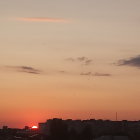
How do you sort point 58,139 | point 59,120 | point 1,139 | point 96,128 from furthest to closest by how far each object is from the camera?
point 96,128 < point 59,120 < point 58,139 < point 1,139

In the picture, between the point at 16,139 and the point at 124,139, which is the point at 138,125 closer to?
the point at 124,139

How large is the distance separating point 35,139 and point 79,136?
29.7 m

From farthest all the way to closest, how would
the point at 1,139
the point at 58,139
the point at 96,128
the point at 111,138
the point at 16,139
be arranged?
1. the point at 96,128
2. the point at 58,139
3. the point at 1,139
4. the point at 111,138
5. the point at 16,139

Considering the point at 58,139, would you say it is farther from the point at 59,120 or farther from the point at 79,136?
the point at 59,120

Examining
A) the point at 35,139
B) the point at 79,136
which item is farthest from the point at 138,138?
the point at 35,139

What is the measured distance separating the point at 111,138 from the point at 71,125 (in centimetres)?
6539

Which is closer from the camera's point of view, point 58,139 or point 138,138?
point 58,139

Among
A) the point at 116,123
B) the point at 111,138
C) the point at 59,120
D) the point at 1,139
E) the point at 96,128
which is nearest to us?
the point at 111,138

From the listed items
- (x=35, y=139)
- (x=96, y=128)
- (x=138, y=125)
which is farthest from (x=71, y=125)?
(x=35, y=139)

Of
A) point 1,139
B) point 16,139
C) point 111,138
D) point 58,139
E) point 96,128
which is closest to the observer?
point 16,139

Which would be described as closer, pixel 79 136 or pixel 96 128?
pixel 79 136

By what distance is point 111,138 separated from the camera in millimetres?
93812

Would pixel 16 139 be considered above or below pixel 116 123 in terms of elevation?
below

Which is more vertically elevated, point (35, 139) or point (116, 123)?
point (116, 123)
